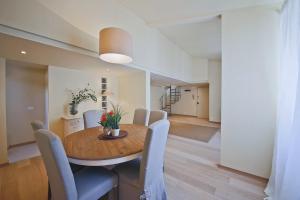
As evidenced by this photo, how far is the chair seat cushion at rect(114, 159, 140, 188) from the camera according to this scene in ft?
4.30

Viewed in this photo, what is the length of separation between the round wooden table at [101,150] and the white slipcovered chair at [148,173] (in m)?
0.18

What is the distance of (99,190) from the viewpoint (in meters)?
1.20

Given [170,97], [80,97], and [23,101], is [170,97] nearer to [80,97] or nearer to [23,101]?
[80,97]

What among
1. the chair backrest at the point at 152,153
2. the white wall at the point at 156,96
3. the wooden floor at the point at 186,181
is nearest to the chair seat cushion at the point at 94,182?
the chair backrest at the point at 152,153

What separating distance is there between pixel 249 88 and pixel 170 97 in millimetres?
7326

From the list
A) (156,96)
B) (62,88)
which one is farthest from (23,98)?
(156,96)

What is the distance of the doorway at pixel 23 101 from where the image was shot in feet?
11.2

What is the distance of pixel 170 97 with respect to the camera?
9.48 meters

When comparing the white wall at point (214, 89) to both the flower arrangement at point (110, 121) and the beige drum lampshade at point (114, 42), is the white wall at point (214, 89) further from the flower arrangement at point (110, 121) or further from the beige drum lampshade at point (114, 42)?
the flower arrangement at point (110, 121)

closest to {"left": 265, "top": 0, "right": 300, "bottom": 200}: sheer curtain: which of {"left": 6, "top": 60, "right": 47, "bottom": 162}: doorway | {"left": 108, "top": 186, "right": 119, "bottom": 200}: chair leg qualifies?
{"left": 108, "top": 186, "right": 119, "bottom": 200}: chair leg

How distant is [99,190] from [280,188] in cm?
200

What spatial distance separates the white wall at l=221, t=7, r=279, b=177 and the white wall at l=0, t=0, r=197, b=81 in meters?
1.92

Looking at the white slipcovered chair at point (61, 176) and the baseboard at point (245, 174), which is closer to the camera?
the white slipcovered chair at point (61, 176)

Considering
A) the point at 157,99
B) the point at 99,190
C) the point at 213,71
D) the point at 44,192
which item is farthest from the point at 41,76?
the point at 213,71
